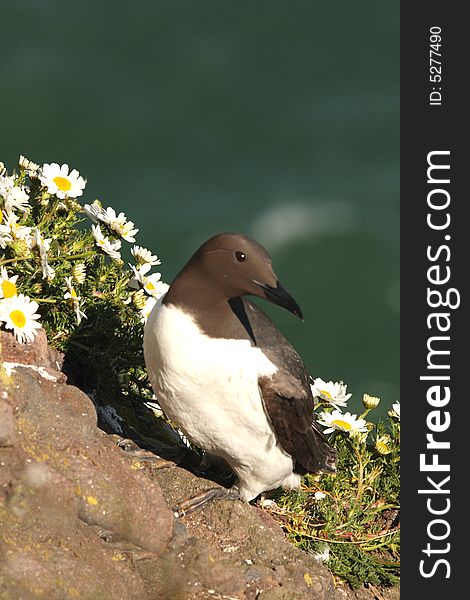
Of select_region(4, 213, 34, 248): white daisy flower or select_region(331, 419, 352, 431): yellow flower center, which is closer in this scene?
select_region(4, 213, 34, 248): white daisy flower

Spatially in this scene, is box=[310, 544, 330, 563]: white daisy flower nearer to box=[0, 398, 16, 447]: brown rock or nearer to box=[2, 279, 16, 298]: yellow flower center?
box=[0, 398, 16, 447]: brown rock

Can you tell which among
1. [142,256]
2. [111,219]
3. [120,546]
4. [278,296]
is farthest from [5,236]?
[120,546]

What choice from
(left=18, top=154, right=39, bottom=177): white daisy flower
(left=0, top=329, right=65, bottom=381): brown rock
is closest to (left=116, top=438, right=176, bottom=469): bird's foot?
(left=0, top=329, right=65, bottom=381): brown rock

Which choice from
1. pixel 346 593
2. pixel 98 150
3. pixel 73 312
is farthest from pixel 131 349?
pixel 98 150

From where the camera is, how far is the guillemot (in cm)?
527

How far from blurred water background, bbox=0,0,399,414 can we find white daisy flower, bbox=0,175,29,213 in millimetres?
9003

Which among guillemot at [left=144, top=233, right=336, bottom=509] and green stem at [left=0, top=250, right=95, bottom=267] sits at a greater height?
Answer: green stem at [left=0, top=250, right=95, bottom=267]

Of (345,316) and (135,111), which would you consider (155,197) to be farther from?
(345,316)

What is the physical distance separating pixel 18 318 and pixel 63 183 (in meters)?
0.96

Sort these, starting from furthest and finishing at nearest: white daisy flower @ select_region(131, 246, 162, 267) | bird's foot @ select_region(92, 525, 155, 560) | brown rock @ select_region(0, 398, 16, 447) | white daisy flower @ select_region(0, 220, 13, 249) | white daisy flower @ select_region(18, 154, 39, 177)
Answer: white daisy flower @ select_region(131, 246, 162, 267), white daisy flower @ select_region(18, 154, 39, 177), white daisy flower @ select_region(0, 220, 13, 249), bird's foot @ select_region(92, 525, 155, 560), brown rock @ select_region(0, 398, 16, 447)

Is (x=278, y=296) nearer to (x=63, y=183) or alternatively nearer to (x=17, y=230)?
(x=17, y=230)

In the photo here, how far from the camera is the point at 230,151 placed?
55.4 ft

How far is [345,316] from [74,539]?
1091 cm

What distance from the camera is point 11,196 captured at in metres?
5.87
